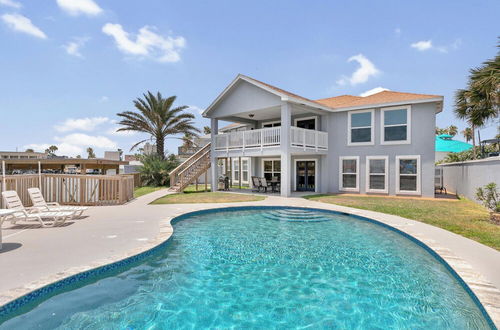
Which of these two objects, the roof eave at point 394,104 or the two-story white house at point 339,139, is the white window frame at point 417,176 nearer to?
the two-story white house at point 339,139

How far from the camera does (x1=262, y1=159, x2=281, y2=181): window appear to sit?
786 inches

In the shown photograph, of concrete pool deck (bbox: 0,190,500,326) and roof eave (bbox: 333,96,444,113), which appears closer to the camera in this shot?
concrete pool deck (bbox: 0,190,500,326)

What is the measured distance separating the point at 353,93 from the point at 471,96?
7575 mm

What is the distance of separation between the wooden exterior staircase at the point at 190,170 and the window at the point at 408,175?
13.0 m

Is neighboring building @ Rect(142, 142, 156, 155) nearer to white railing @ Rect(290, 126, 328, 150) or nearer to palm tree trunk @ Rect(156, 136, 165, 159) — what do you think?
palm tree trunk @ Rect(156, 136, 165, 159)

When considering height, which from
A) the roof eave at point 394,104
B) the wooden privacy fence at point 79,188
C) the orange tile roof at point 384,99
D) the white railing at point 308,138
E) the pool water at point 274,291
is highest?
the orange tile roof at point 384,99

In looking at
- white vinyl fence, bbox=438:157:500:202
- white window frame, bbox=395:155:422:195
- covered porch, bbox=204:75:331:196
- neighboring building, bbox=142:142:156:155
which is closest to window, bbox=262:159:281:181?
covered porch, bbox=204:75:331:196

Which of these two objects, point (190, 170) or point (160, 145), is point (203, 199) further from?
point (160, 145)

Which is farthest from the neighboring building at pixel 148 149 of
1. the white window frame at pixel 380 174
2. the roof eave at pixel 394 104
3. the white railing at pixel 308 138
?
the white window frame at pixel 380 174

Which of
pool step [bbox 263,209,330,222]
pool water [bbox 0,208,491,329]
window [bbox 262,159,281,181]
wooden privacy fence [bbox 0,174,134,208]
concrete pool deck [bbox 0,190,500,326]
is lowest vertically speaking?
pool water [bbox 0,208,491,329]

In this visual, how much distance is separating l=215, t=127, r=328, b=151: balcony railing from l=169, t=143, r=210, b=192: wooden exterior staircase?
2.29 meters

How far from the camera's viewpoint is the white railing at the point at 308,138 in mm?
14844

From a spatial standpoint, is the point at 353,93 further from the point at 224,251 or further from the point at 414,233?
the point at 224,251

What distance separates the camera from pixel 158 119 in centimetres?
2306
